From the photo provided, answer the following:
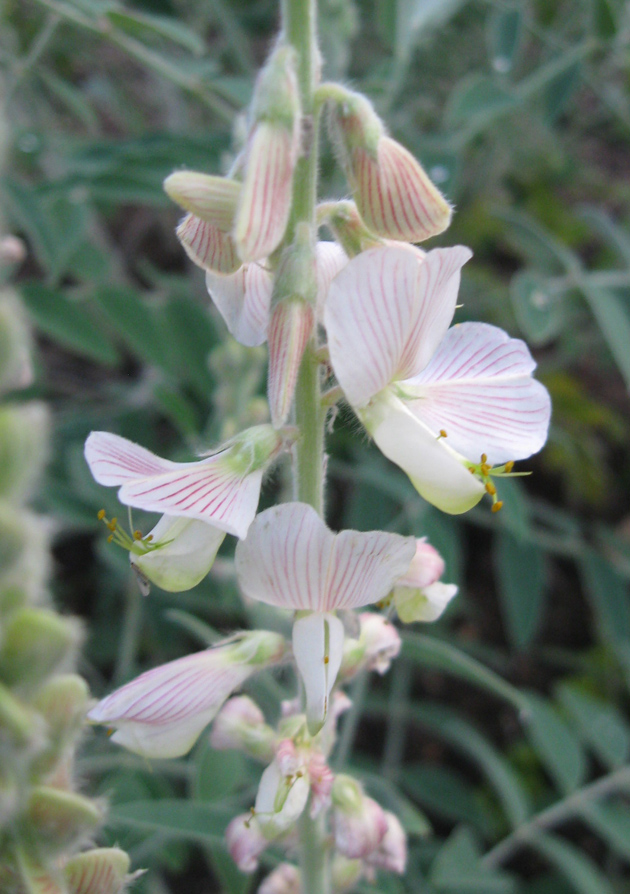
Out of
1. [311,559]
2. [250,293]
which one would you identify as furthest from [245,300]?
[311,559]

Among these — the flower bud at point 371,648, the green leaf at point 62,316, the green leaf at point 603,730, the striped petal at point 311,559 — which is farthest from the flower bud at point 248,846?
the green leaf at point 62,316

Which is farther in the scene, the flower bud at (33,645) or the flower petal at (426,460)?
the flower petal at (426,460)

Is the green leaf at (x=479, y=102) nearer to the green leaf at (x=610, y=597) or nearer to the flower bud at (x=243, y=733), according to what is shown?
the green leaf at (x=610, y=597)

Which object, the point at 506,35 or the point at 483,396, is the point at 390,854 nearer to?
the point at 483,396

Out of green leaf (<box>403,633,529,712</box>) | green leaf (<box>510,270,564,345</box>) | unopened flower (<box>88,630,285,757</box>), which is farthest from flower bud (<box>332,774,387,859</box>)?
green leaf (<box>510,270,564,345</box>)

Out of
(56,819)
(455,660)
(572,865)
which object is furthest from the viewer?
(572,865)

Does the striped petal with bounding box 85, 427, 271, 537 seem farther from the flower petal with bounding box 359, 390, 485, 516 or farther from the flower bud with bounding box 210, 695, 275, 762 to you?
the flower bud with bounding box 210, 695, 275, 762

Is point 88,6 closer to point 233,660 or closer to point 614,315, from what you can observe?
point 614,315
